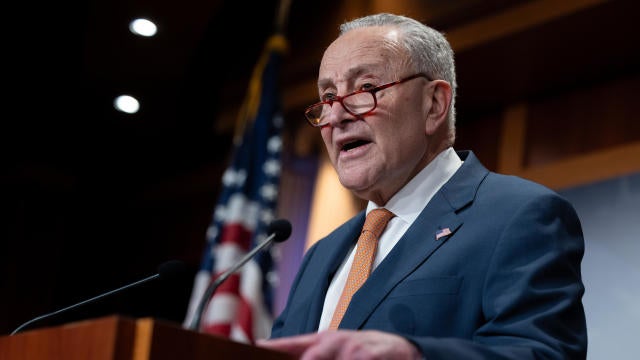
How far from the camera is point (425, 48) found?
2301 millimetres

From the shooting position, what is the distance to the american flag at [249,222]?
183 inches

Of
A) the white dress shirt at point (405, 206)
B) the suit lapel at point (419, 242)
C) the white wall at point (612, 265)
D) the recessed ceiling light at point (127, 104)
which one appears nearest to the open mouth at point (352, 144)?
the white dress shirt at point (405, 206)

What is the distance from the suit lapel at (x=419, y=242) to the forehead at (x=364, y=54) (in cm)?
37

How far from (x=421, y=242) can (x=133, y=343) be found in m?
0.83

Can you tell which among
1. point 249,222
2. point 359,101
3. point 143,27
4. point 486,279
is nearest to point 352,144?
point 359,101

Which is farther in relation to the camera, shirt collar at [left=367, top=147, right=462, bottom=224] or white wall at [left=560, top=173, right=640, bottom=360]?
white wall at [left=560, top=173, right=640, bottom=360]

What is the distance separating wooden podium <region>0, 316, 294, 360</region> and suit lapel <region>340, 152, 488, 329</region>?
47 centimetres

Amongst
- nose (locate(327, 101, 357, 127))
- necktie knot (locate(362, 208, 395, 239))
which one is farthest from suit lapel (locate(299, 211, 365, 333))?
nose (locate(327, 101, 357, 127))

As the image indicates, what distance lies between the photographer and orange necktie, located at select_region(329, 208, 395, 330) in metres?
1.91

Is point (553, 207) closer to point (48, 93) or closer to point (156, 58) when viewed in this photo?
point (156, 58)

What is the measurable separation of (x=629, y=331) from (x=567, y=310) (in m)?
2.65

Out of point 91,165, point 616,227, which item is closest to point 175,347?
point 616,227

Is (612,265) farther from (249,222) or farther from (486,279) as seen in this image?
(486,279)

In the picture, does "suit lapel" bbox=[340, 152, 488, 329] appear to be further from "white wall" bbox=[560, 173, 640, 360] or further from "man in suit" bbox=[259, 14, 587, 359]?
"white wall" bbox=[560, 173, 640, 360]
